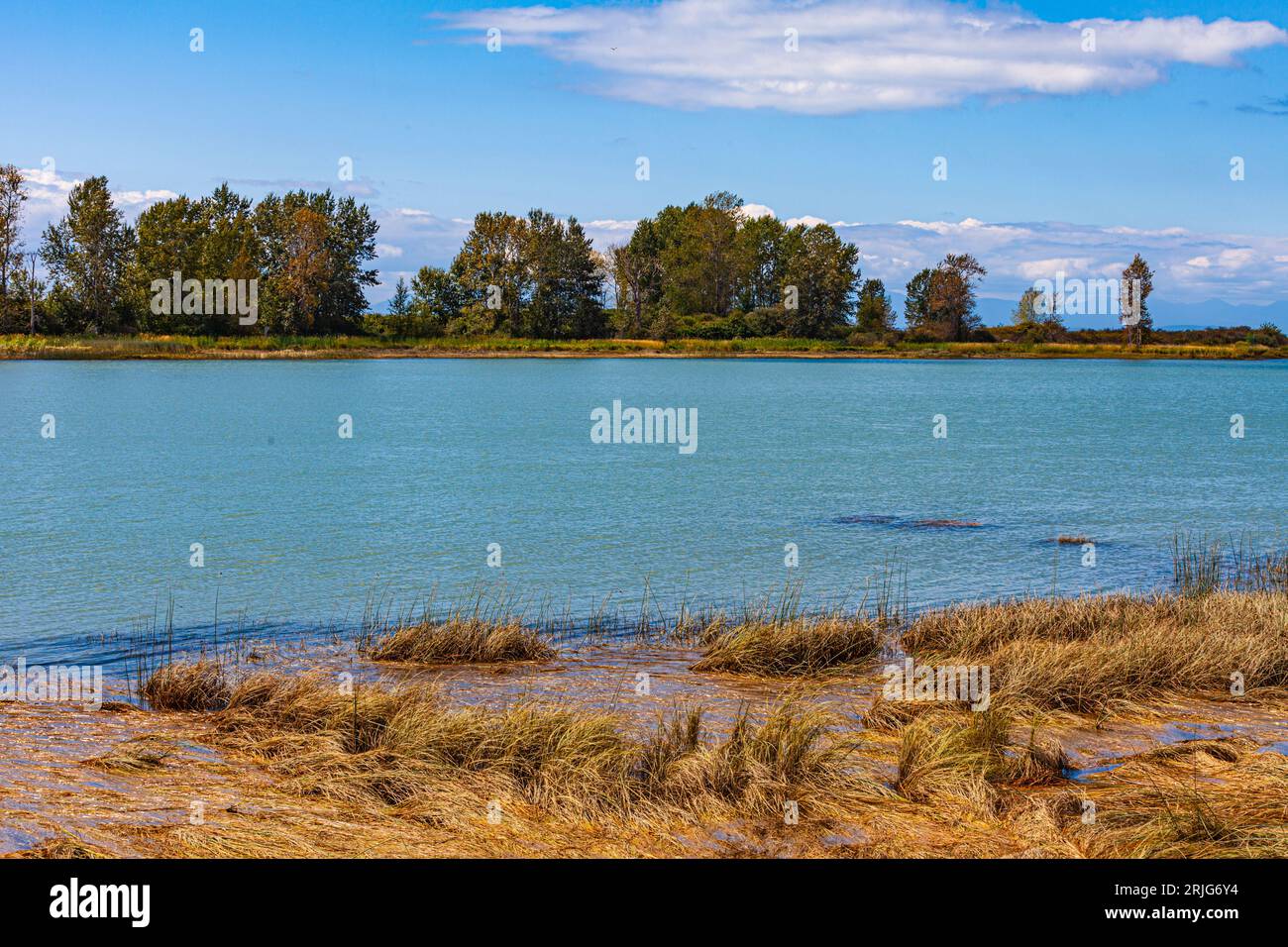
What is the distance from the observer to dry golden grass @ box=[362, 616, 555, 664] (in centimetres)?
1358

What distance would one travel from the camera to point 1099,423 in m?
58.5

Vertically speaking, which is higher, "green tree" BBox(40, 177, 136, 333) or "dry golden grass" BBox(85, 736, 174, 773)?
"green tree" BBox(40, 177, 136, 333)

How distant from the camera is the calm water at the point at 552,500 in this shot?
1894cm

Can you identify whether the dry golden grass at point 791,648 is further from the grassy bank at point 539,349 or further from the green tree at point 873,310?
the green tree at point 873,310

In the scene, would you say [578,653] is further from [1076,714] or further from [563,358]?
[563,358]

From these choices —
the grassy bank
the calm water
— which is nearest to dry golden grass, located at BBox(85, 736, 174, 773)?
the calm water

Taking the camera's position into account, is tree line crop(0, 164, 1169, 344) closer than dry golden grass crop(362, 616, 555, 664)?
No

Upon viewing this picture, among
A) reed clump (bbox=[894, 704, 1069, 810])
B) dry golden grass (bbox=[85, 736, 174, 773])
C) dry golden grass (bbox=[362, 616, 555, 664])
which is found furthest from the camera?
dry golden grass (bbox=[362, 616, 555, 664])

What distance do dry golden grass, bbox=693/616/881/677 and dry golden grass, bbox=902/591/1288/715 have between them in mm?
766

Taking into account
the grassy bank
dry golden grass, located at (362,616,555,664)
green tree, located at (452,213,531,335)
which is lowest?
dry golden grass, located at (362,616,555,664)

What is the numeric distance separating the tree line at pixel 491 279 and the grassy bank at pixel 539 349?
1686 millimetres

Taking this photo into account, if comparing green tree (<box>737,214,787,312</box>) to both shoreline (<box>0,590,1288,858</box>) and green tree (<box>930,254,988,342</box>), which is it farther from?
shoreline (<box>0,590,1288,858</box>)
